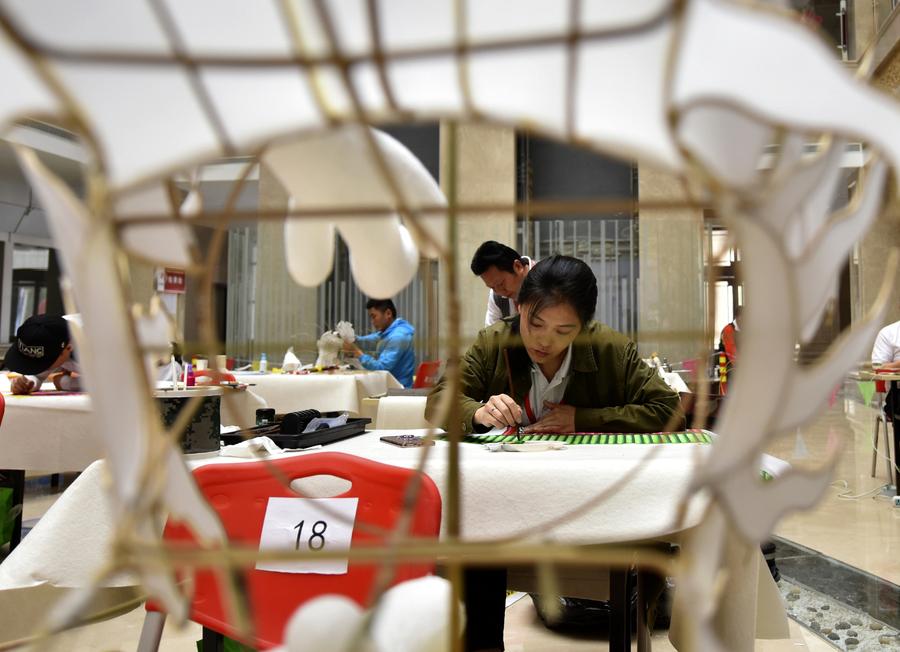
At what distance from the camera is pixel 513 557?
8.1 inches

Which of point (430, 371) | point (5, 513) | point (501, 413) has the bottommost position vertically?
point (5, 513)

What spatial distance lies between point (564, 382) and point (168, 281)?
38.5 inches

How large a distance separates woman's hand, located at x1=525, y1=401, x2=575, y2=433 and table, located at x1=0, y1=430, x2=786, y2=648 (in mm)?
310

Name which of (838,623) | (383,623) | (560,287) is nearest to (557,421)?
(560,287)

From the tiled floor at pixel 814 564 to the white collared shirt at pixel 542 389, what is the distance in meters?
0.44

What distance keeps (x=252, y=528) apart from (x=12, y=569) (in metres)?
0.37

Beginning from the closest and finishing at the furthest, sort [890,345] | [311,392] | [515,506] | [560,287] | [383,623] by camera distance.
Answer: [383,623], [515,506], [560,287], [311,392], [890,345]

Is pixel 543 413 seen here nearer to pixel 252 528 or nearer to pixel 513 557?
pixel 252 528

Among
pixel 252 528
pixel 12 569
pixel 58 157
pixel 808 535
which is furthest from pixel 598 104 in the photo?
pixel 58 157

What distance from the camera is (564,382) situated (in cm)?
141

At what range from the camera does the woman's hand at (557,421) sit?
1.33 m

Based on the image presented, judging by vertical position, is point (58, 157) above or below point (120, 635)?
above

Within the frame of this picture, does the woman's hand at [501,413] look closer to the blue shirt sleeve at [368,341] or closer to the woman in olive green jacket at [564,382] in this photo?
the woman in olive green jacket at [564,382]

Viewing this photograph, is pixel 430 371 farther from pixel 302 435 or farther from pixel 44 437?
pixel 44 437
